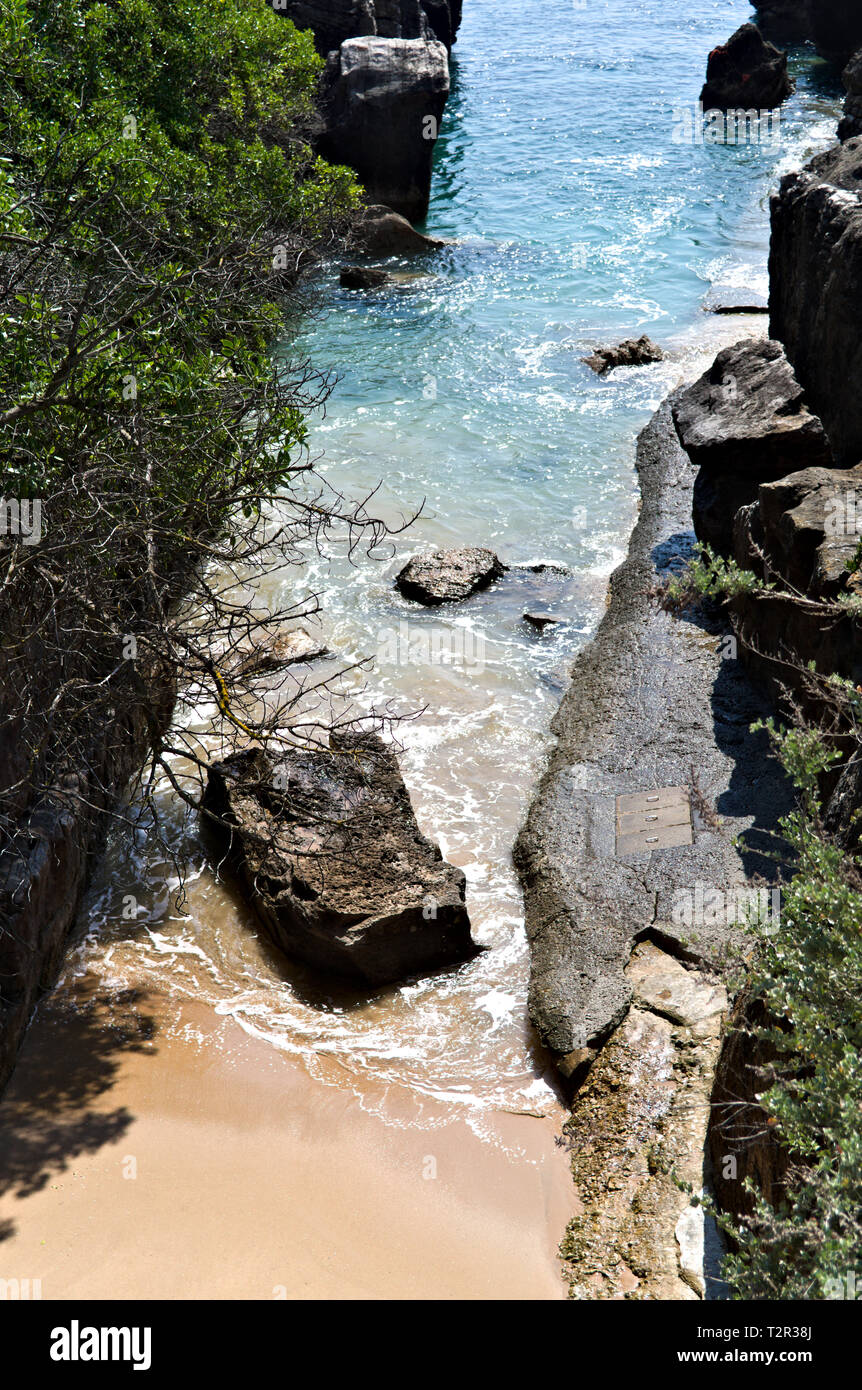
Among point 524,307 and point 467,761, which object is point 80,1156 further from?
point 524,307

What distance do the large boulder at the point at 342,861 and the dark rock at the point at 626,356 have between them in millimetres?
10951

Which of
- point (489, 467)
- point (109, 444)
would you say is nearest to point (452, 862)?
point (109, 444)

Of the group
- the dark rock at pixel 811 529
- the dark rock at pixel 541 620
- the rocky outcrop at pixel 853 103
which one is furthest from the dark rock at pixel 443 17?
the dark rock at pixel 811 529

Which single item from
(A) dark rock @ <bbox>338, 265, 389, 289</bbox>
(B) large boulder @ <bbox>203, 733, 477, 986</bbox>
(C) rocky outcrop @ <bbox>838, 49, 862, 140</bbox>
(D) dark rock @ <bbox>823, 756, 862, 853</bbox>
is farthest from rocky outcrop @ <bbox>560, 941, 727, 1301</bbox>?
(C) rocky outcrop @ <bbox>838, 49, 862, 140</bbox>

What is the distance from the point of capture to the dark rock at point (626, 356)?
17172mm

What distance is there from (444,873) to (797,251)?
8.42 m

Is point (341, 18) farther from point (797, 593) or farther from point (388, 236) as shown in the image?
point (797, 593)

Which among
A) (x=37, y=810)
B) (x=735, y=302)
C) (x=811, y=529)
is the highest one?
(x=735, y=302)

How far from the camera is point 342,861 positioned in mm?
7492

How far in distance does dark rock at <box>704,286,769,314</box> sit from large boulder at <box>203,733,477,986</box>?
46.4 ft

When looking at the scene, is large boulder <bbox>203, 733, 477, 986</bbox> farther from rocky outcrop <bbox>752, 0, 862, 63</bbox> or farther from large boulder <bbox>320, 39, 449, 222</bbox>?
rocky outcrop <bbox>752, 0, 862, 63</bbox>

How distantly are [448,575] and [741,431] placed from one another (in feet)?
11.1

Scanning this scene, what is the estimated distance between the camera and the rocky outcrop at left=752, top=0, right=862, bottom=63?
3572 centimetres
